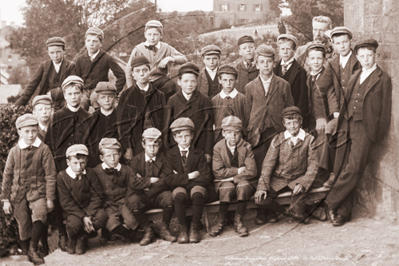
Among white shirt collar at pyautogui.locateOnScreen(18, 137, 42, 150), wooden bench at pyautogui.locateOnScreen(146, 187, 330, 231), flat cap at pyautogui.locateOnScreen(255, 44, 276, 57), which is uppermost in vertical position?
flat cap at pyautogui.locateOnScreen(255, 44, 276, 57)

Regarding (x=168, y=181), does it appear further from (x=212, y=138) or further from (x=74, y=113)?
(x=74, y=113)

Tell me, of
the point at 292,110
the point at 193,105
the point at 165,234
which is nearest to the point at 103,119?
the point at 193,105

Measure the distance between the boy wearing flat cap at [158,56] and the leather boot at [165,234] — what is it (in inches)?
50.3

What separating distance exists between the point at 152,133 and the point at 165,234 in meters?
0.97

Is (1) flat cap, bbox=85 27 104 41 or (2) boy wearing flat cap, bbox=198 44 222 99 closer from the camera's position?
(2) boy wearing flat cap, bbox=198 44 222 99

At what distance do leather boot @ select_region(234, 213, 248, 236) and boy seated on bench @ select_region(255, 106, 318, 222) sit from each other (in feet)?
0.73

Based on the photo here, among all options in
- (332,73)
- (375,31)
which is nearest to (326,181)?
(332,73)

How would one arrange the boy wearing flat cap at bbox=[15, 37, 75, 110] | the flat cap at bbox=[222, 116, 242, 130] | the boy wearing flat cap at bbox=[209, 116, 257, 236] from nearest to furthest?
the flat cap at bbox=[222, 116, 242, 130], the boy wearing flat cap at bbox=[209, 116, 257, 236], the boy wearing flat cap at bbox=[15, 37, 75, 110]

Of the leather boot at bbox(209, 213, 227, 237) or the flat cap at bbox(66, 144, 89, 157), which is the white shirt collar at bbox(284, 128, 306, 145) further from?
the flat cap at bbox(66, 144, 89, 157)

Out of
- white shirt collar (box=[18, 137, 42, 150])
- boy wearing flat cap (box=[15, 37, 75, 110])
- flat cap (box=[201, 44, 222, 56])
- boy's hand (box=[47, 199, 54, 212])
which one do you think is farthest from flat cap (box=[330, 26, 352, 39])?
boy's hand (box=[47, 199, 54, 212])

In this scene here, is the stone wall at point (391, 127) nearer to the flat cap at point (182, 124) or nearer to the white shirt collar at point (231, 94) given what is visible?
the white shirt collar at point (231, 94)

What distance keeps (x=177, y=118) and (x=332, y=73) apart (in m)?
1.62

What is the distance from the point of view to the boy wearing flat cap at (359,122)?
4699 millimetres

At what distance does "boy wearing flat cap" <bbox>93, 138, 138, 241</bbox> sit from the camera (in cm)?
464
